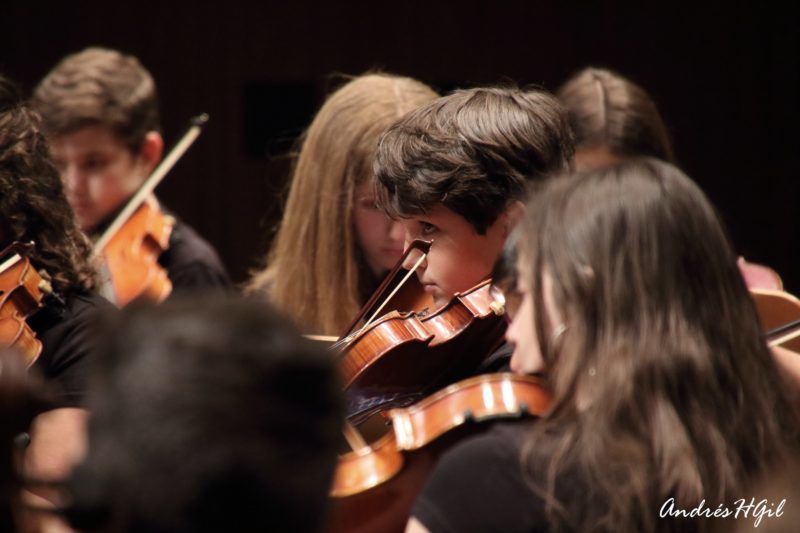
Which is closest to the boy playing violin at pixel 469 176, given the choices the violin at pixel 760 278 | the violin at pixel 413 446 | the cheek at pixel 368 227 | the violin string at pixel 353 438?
the violin string at pixel 353 438

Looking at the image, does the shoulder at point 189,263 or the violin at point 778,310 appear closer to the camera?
the violin at point 778,310

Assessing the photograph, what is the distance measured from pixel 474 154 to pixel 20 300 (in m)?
0.73

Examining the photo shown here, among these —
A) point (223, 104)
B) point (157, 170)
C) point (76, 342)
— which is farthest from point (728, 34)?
point (76, 342)

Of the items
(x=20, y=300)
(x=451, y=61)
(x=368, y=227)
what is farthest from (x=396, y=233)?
(x=451, y=61)

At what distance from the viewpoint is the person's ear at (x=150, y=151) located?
287 cm

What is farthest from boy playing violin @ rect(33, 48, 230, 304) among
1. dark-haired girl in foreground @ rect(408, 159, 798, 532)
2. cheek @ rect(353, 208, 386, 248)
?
dark-haired girl in foreground @ rect(408, 159, 798, 532)

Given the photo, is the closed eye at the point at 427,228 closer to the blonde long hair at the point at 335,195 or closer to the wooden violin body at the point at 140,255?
the blonde long hair at the point at 335,195

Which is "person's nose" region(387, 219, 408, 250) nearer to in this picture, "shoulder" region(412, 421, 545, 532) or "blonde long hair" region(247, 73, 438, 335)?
"blonde long hair" region(247, 73, 438, 335)

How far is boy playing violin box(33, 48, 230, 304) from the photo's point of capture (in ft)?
8.98

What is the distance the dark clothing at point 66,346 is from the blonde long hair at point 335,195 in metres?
0.67

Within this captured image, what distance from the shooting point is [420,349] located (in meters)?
1.66

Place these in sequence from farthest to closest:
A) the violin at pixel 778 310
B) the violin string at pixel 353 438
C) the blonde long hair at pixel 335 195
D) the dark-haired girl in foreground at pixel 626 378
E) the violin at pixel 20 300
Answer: the blonde long hair at pixel 335 195 → the violin at pixel 778 310 → the violin at pixel 20 300 → the violin string at pixel 353 438 → the dark-haired girl in foreground at pixel 626 378

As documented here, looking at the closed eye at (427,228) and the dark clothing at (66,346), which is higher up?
the closed eye at (427,228)

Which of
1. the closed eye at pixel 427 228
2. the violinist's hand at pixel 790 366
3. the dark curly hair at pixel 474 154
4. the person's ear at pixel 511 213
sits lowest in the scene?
the violinist's hand at pixel 790 366
